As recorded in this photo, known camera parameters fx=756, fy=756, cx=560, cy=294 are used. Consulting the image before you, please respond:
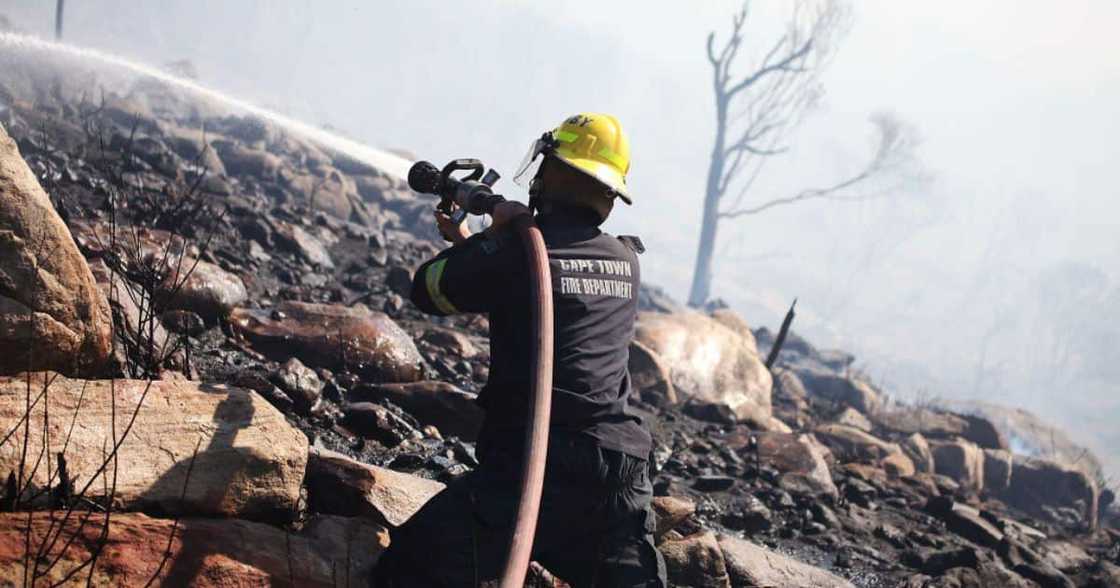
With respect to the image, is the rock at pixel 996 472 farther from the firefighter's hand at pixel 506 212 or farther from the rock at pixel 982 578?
the firefighter's hand at pixel 506 212

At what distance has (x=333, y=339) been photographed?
5395mm

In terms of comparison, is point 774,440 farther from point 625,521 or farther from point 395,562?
point 395,562

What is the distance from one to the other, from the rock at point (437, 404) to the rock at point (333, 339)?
350mm

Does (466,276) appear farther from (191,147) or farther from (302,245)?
(191,147)

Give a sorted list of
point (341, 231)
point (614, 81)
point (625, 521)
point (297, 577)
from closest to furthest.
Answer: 1. point (297, 577)
2. point (625, 521)
3. point (341, 231)
4. point (614, 81)

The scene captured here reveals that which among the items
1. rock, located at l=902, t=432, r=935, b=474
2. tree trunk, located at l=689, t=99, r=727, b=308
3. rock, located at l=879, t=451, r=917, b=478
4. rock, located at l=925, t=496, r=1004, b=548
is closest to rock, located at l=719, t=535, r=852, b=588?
rock, located at l=925, t=496, r=1004, b=548

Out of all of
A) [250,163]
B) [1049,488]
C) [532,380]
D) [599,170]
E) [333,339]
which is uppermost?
[599,170]

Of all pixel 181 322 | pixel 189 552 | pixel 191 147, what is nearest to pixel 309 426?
pixel 181 322

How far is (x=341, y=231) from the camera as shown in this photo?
10.4 meters

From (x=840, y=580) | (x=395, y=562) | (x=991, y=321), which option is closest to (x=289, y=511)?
(x=395, y=562)

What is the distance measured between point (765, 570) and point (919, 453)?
606 centimetres

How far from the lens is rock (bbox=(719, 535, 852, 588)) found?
384 centimetres

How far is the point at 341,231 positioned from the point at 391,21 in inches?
4354

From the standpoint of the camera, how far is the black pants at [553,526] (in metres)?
2.45
